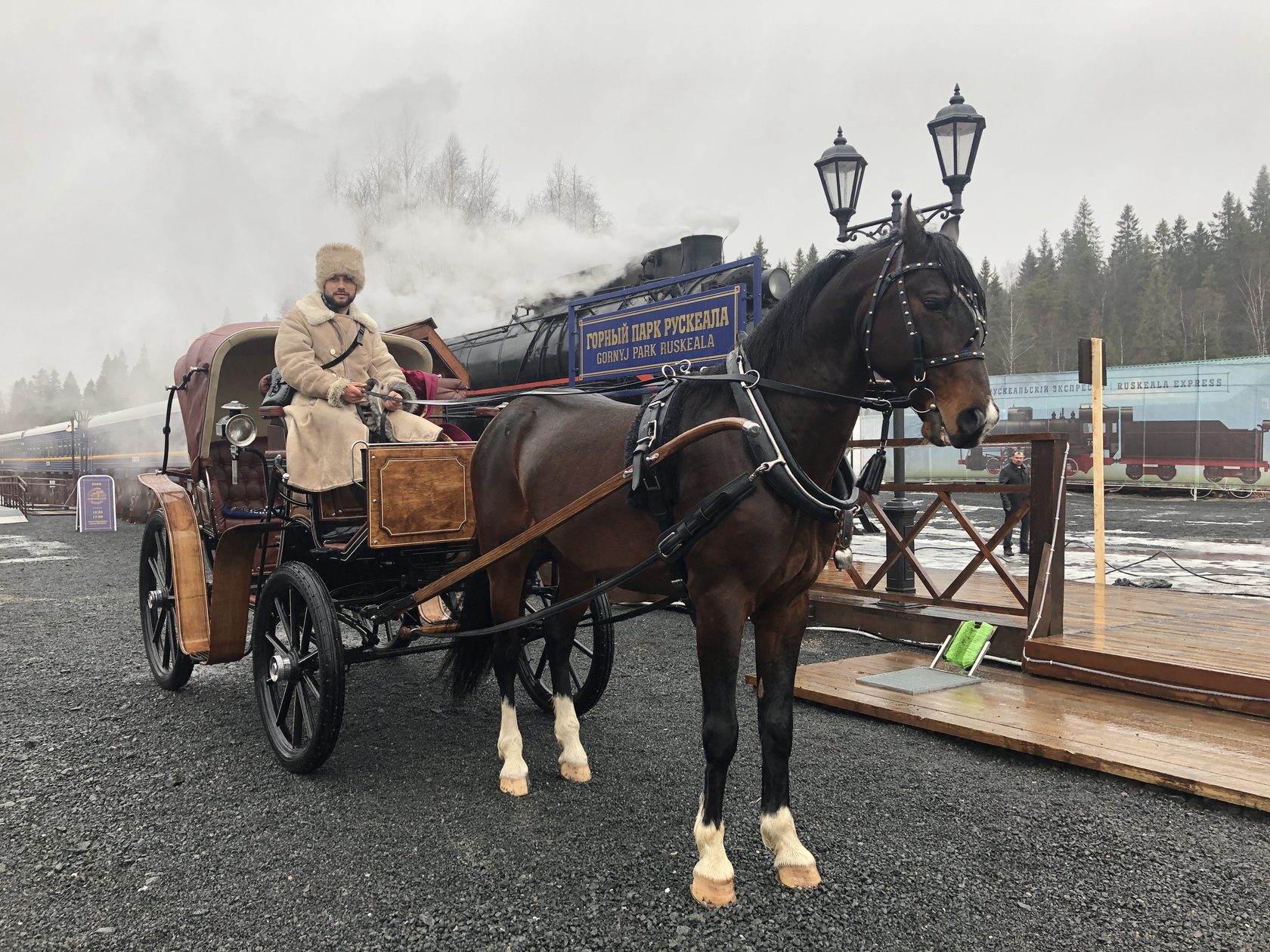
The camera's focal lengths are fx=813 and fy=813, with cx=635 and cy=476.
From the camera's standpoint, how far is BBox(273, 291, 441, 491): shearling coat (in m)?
3.87

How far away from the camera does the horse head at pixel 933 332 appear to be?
92.0 inches

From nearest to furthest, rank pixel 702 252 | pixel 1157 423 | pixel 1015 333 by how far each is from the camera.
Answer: pixel 702 252
pixel 1157 423
pixel 1015 333

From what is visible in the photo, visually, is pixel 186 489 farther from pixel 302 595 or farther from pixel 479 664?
pixel 479 664

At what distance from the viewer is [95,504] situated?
1742 cm

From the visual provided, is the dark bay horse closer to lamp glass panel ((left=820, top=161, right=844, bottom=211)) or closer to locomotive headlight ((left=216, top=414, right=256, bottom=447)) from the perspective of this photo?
locomotive headlight ((left=216, top=414, right=256, bottom=447))

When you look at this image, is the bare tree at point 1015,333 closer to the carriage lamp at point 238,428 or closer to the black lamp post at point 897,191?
the black lamp post at point 897,191

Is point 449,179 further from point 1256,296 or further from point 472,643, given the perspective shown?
point 1256,296

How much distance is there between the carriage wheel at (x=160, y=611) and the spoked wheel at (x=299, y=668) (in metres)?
1.06

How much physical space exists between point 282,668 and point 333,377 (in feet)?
4.51

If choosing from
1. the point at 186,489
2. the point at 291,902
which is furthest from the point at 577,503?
the point at 186,489

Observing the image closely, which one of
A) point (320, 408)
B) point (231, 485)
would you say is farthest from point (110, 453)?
point (320, 408)

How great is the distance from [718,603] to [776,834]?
835 mm

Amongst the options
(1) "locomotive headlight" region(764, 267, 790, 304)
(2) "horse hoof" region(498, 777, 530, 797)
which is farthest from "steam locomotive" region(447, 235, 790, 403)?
(2) "horse hoof" region(498, 777, 530, 797)

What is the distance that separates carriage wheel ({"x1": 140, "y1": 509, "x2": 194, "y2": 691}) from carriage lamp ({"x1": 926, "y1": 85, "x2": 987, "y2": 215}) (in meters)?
6.55
